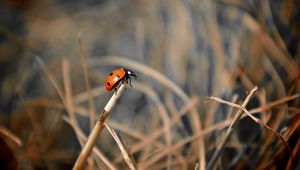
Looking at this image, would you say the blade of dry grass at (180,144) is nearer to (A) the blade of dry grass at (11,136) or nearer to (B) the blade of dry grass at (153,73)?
(B) the blade of dry grass at (153,73)

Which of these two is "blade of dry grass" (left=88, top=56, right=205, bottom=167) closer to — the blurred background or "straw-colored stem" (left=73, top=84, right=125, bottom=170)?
the blurred background

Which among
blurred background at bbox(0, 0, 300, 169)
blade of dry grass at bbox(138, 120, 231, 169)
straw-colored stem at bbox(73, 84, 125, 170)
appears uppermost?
blurred background at bbox(0, 0, 300, 169)

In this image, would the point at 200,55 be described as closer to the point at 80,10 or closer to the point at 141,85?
the point at 141,85

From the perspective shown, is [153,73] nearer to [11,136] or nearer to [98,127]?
[11,136]

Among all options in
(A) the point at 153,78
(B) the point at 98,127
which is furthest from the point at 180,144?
(B) the point at 98,127

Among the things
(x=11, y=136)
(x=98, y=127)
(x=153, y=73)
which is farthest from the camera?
(x=153, y=73)

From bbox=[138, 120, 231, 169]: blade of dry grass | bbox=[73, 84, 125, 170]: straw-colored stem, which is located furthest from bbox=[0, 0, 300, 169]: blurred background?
bbox=[73, 84, 125, 170]: straw-colored stem

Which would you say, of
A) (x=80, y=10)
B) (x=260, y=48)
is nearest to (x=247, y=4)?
(x=260, y=48)

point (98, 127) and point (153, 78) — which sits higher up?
point (153, 78)

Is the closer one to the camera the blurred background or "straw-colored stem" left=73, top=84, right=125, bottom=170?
"straw-colored stem" left=73, top=84, right=125, bottom=170
